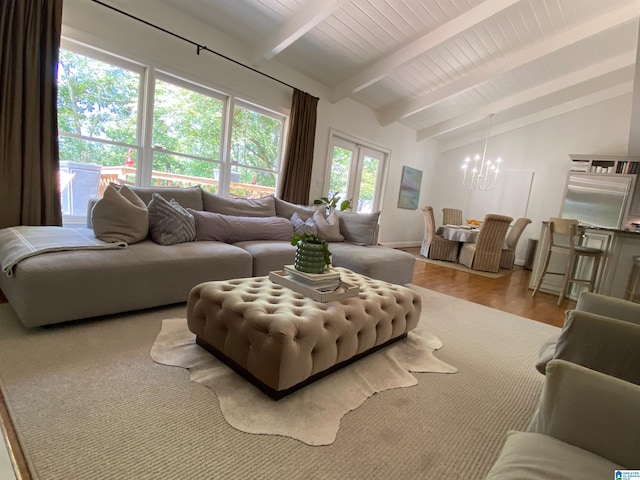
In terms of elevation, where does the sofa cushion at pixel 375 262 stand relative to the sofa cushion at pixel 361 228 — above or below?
below

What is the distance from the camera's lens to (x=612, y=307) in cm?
153

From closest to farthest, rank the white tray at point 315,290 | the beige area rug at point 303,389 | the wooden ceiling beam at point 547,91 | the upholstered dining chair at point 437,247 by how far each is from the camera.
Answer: the beige area rug at point 303,389 → the white tray at point 315,290 → the wooden ceiling beam at point 547,91 → the upholstered dining chair at point 437,247

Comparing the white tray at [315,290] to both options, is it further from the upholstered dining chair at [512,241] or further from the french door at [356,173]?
the upholstered dining chair at [512,241]

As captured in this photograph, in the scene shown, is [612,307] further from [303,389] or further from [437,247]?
[437,247]

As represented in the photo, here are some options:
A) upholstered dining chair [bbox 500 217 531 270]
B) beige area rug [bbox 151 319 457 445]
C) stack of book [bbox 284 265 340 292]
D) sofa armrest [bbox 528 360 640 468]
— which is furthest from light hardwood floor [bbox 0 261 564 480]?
sofa armrest [bbox 528 360 640 468]

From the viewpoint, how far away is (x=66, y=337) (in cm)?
179

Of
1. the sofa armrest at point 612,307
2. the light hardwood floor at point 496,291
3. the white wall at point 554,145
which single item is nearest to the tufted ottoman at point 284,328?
the sofa armrest at point 612,307

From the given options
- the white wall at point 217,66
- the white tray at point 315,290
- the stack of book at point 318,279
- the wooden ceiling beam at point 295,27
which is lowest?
the white tray at point 315,290

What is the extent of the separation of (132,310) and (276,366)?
139cm

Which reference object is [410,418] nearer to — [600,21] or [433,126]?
[600,21]

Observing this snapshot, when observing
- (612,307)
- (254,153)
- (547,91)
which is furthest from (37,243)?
(547,91)

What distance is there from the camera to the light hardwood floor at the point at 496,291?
11.0 feet

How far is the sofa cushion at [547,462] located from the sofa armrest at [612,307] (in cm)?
105

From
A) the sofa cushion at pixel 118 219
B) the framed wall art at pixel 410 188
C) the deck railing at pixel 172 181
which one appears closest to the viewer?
the sofa cushion at pixel 118 219
